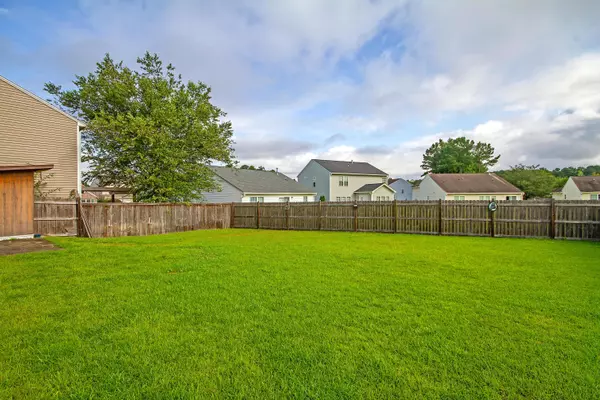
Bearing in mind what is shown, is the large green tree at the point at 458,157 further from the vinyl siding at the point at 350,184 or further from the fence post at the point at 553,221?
the fence post at the point at 553,221

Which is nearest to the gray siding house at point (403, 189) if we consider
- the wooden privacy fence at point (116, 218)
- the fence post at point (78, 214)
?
the wooden privacy fence at point (116, 218)

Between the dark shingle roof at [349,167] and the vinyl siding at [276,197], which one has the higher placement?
the dark shingle roof at [349,167]

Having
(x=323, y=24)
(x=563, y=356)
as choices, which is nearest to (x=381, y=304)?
(x=563, y=356)

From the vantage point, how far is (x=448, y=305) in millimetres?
4180

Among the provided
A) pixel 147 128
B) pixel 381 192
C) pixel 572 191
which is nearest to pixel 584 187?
pixel 572 191

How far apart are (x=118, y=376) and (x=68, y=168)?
51.3 feet

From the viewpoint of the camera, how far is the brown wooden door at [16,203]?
33.5 feet

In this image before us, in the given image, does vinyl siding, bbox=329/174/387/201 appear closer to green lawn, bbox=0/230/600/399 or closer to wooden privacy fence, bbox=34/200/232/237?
wooden privacy fence, bbox=34/200/232/237

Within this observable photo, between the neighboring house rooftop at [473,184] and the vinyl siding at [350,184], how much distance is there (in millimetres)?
7424

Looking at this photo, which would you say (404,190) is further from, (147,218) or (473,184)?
(147,218)

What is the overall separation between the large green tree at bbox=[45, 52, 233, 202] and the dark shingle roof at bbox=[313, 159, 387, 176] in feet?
60.5

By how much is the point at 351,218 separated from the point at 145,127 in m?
12.4

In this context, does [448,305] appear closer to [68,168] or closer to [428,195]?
[68,168]

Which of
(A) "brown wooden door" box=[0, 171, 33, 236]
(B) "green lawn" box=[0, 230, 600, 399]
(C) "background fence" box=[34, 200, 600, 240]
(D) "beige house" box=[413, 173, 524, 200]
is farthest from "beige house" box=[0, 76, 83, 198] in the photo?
(D) "beige house" box=[413, 173, 524, 200]
